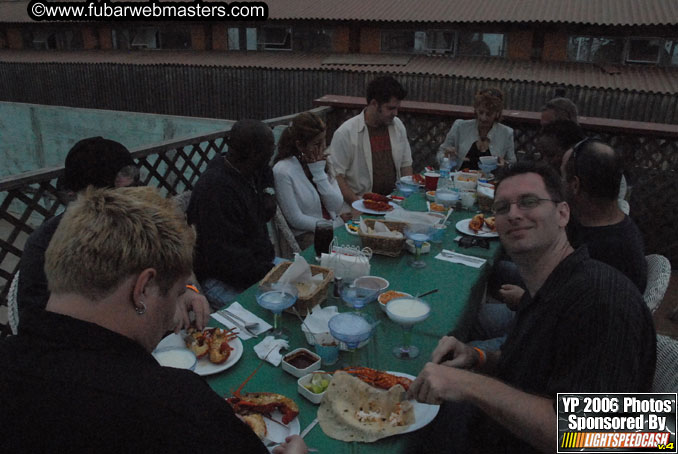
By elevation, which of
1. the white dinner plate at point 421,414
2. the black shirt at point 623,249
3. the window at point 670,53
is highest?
the window at point 670,53

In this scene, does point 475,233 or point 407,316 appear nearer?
point 407,316

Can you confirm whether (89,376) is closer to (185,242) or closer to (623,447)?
(185,242)

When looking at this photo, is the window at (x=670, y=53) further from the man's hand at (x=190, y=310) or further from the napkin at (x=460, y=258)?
the man's hand at (x=190, y=310)

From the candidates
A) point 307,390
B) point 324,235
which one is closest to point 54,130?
point 324,235

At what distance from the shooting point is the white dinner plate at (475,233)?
3263 millimetres

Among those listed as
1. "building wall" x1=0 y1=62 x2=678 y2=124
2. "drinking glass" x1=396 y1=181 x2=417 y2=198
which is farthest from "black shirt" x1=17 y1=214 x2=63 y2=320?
"building wall" x1=0 y1=62 x2=678 y2=124

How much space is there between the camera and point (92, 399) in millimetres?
896

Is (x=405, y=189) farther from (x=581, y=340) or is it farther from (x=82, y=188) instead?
(x=581, y=340)

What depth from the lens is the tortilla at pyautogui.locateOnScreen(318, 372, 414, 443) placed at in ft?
4.71

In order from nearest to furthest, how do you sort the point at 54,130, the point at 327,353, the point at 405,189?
the point at 327,353
the point at 405,189
the point at 54,130

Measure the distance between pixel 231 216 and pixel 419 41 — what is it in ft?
45.1

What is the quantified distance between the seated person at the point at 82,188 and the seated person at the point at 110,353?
884mm

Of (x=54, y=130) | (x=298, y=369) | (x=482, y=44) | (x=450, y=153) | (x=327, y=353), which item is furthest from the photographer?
(x=482, y=44)

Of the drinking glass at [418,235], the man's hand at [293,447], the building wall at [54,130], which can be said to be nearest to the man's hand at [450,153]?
the drinking glass at [418,235]
